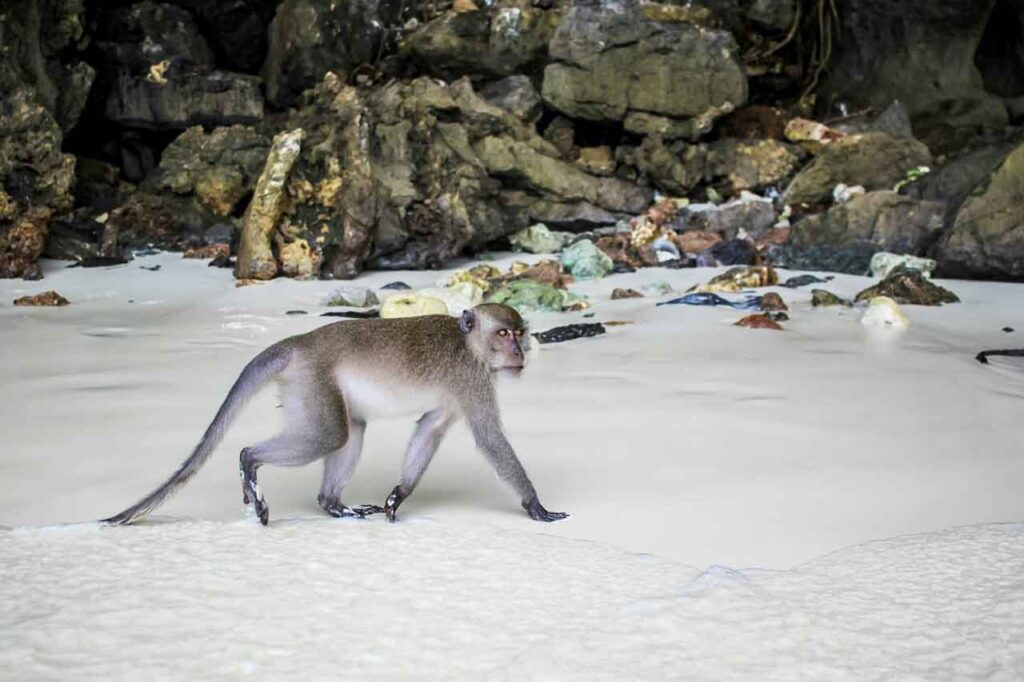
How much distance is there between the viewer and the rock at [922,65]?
12695 mm

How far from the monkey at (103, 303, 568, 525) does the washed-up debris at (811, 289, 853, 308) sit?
4.57m

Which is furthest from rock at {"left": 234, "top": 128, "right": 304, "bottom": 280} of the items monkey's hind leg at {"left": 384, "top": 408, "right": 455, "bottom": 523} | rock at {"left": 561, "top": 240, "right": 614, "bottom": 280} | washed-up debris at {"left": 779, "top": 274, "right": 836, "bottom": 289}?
monkey's hind leg at {"left": 384, "top": 408, "right": 455, "bottom": 523}

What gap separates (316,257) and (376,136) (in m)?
1.83

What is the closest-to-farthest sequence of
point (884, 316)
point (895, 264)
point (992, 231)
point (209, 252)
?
point (884, 316), point (992, 231), point (895, 264), point (209, 252)

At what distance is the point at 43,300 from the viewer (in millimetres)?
7633

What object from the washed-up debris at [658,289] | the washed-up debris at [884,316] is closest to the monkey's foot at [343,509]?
the washed-up debris at [884,316]

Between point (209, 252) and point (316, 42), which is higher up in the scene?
point (316, 42)

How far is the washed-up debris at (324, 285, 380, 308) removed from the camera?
7.47m

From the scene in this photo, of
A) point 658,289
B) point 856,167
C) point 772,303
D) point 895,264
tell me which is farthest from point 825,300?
point 856,167

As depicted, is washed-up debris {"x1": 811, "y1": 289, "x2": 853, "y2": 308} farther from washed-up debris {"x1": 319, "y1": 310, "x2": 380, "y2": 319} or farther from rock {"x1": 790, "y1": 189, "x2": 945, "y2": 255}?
washed-up debris {"x1": 319, "y1": 310, "x2": 380, "y2": 319}

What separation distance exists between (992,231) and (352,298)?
5.07m

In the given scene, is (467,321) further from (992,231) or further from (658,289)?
(992,231)

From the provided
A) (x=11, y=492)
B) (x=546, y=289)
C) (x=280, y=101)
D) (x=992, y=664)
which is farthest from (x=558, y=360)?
(x=280, y=101)

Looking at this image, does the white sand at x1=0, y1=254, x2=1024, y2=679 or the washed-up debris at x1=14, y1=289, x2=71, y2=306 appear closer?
the white sand at x1=0, y1=254, x2=1024, y2=679
